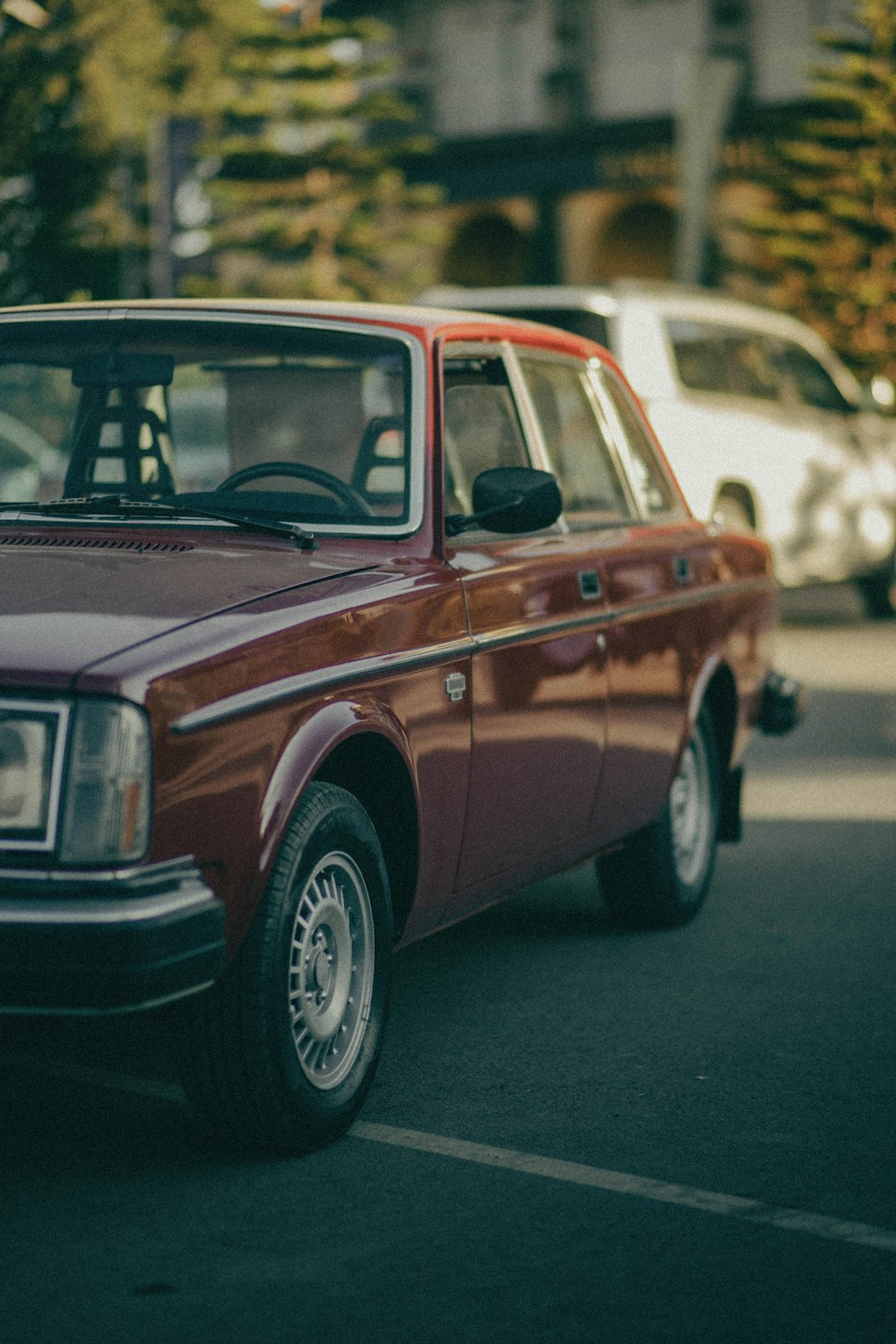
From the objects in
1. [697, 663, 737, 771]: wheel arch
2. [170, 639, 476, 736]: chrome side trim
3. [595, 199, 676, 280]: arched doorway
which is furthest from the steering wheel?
[595, 199, 676, 280]: arched doorway

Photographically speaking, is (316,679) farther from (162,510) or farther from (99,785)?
(162,510)

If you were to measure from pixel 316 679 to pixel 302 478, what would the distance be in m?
1.15

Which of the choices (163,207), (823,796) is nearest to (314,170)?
(163,207)

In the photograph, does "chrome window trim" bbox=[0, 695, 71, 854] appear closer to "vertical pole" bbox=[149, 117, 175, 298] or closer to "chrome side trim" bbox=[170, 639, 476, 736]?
"chrome side trim" bbox=[170, 639, 476, 736]

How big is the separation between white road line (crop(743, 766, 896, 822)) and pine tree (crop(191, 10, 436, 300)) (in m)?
29.1

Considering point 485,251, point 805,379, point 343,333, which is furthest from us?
point 485,251

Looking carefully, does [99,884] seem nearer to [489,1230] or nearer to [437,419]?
[489,1230]

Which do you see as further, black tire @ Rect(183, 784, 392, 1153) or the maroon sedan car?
black tire @ Rect(183, 784, 392, 1153)

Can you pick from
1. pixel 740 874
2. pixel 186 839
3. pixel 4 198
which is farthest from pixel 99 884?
pixel 4 198

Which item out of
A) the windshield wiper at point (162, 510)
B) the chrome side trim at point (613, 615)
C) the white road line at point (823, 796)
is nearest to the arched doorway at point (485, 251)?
the white road line at point (823, 796)

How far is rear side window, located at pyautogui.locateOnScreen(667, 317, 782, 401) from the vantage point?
15.0 m

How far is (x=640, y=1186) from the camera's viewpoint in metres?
4.39

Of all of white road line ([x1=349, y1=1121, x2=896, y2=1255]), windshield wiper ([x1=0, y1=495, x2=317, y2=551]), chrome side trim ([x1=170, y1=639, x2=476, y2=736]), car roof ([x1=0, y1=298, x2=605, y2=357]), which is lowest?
white road line ([x1=349, y1=1121, x2=896, y2=1255])

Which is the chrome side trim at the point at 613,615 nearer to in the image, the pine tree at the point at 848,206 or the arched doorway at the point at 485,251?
the pine tree at the point at 848,206
